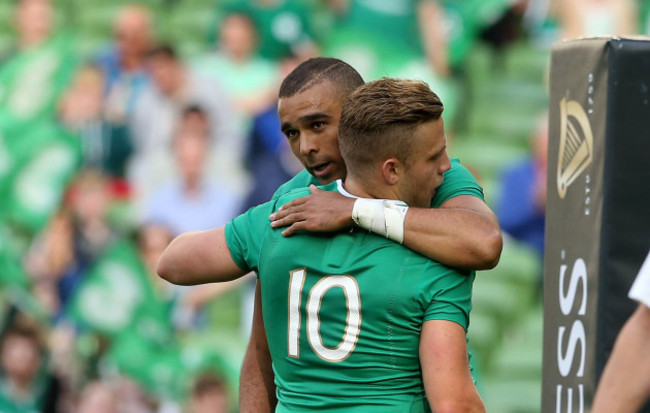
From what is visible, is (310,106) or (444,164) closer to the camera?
(444,164)

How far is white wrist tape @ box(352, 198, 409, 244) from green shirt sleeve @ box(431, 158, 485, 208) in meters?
0.20

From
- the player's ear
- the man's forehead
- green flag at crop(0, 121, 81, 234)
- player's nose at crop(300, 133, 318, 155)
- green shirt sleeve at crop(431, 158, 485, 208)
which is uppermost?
the man's forehead

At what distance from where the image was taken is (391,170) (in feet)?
8.80

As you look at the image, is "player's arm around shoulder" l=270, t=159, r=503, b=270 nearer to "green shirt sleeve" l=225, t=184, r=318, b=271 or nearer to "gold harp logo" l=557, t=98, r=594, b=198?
"green shirt sleeve" l=225, t=184, r=318, b=271

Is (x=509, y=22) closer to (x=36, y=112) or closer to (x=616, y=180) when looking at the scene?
(x=36, y=112)

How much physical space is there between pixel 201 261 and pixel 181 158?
6099mm

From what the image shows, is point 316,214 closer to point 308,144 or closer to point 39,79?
point 308,144

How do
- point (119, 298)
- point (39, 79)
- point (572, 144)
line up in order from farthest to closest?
point (39, 79)
point (119, 298)
point (572, 144)

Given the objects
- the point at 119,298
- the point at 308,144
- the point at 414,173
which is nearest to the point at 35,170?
the point at 119,298

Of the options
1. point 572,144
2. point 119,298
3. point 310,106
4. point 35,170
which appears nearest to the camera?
point 310,106

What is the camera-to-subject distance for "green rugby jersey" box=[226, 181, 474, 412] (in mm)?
2613

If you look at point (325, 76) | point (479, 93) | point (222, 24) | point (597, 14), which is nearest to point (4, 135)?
point (222, 24)

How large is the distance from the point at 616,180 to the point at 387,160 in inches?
28.2

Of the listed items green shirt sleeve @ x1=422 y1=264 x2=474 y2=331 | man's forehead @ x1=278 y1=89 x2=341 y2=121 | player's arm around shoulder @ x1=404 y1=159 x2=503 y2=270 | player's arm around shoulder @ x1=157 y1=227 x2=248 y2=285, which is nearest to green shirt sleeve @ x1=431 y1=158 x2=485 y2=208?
player's arm around shoulder @ x1=404 y1=159 x2=503 y2=270
